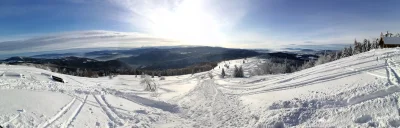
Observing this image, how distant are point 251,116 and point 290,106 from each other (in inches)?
105

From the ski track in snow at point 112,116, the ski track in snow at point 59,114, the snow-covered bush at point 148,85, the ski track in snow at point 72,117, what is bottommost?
the snow-covered bush at point 148,85

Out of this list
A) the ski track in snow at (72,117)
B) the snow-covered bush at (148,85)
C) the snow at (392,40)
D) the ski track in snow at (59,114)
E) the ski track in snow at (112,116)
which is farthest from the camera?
the snow-covered bush at (148,85)

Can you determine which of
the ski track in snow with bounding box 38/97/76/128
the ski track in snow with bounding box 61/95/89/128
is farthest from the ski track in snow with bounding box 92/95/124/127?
the ski track in snow with bounding box 38/97/76/128

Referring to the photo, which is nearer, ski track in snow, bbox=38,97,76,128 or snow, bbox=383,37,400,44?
ski track in snow, bbox=38,97,76,128

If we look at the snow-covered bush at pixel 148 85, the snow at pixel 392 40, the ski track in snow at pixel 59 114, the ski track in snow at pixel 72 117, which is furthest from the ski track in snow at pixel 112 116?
the snow at pixel 392 40

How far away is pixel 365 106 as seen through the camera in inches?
426

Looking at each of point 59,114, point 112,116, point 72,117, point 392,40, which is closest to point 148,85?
point 112,116

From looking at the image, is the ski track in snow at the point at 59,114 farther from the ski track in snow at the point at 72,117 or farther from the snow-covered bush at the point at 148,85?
the snow-covered bush at the point at 148,85

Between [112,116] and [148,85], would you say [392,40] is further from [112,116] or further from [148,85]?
[112,116]

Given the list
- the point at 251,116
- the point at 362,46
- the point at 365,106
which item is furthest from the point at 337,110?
the point at 362,46

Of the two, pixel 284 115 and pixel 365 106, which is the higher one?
pixel 365 106

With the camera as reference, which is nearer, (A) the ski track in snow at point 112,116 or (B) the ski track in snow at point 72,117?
(B) the ski track in snow at point 72,117

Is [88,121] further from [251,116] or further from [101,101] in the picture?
[251,116]

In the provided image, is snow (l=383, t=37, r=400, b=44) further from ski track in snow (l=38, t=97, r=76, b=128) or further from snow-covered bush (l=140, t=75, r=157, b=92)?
ski track in snow (l=38, t=97, r=76, b=128)
